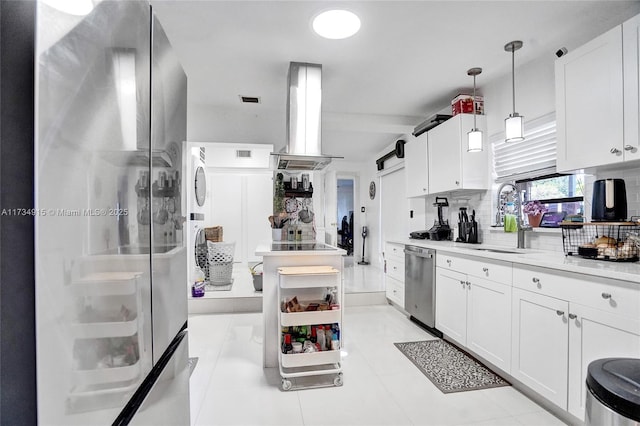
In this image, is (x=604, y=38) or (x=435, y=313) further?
(x=435, y=313)

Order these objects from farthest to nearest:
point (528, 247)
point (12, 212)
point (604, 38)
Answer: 1. point (528, 247)
2. point (604, 38)
3. point (12, 212)

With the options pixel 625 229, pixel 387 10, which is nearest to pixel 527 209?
pixel 625 229

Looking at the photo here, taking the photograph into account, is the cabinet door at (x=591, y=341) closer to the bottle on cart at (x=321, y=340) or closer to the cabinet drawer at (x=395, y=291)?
the bottle on cart at (x=321, y=340)

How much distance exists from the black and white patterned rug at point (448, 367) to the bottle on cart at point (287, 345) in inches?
40.9

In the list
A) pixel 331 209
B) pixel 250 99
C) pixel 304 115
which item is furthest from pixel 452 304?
pixel 331 209

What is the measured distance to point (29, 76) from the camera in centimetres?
39

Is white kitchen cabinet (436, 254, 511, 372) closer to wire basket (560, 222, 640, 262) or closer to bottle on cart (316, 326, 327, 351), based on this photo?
wire basket (560, 222, 640, 262)

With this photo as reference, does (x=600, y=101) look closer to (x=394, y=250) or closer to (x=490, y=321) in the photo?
(x=490, y=321)

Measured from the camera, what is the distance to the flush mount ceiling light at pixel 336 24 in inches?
83.1

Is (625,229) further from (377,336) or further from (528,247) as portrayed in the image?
(377,336)

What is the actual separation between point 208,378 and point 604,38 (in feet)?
11.2

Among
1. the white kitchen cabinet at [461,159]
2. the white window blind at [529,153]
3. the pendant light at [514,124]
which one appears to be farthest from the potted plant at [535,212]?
the pendant light at [514,124]

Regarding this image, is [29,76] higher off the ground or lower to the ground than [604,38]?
lower

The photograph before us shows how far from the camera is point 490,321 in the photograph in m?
2.29
